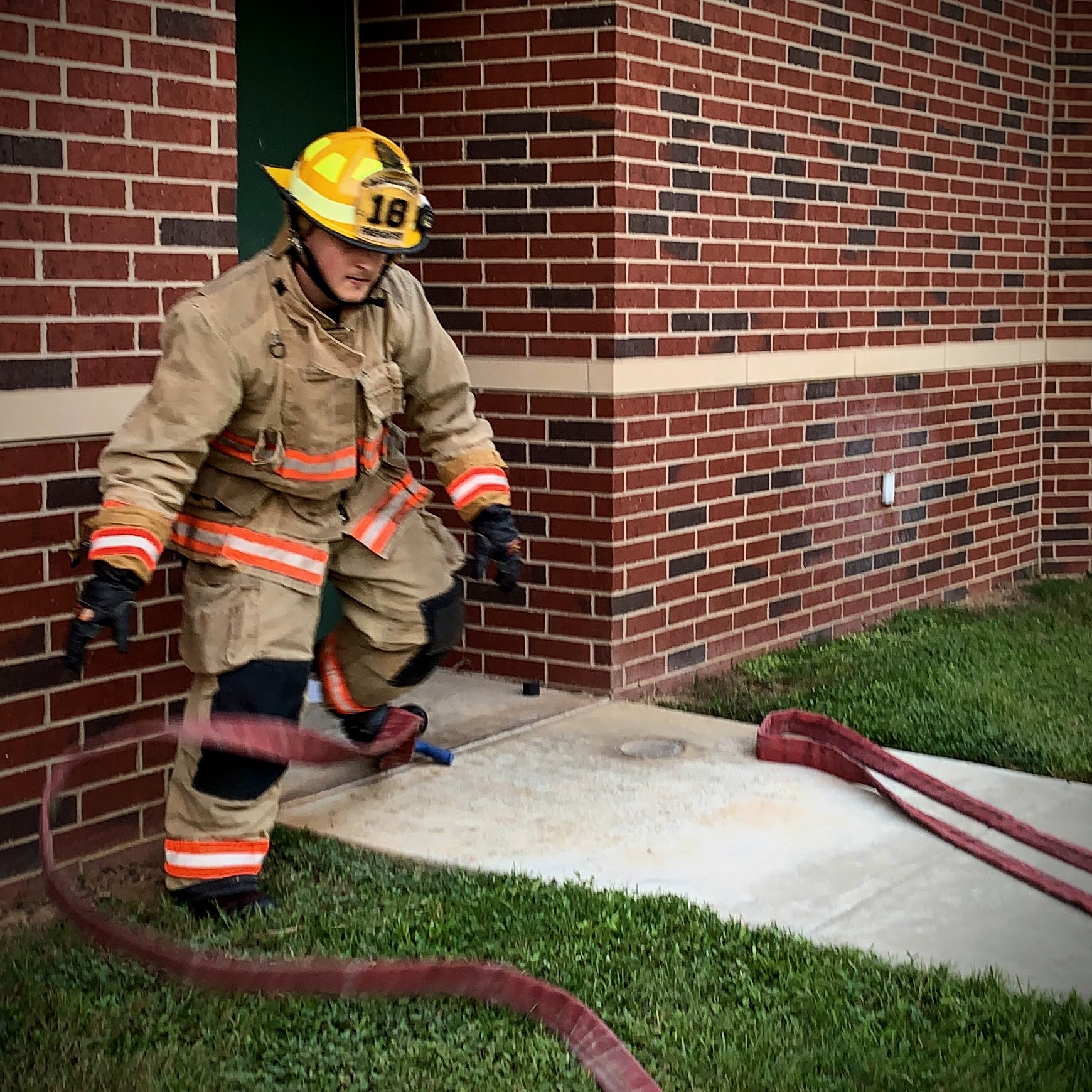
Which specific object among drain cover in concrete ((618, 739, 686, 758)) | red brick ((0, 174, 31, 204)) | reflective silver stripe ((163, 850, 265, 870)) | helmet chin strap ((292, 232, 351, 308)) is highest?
red brick ((0, 174, 31, 204))

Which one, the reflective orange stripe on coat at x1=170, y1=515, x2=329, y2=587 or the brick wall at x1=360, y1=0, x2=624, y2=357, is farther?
the brick wall at x1=360, y1=0, x2=624, y2=357

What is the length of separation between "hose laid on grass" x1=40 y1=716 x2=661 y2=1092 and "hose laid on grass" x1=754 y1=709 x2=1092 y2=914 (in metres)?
1.68

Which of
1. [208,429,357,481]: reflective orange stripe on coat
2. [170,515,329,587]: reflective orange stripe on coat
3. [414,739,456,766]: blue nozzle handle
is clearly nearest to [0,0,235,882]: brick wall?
[170,515,329,587]: reflective orange stripe on coat

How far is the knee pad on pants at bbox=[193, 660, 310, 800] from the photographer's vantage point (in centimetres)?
459

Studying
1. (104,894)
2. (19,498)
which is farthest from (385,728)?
(19,498)

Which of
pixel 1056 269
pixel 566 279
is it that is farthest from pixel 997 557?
pixel 566 279

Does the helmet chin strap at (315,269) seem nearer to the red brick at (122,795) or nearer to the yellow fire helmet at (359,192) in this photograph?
the yellow fire helmet at (359,192)

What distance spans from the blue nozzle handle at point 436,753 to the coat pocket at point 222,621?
1.47m

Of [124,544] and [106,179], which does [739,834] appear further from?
[106,179]

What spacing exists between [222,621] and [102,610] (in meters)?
0.59

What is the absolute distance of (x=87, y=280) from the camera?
493 centimetres

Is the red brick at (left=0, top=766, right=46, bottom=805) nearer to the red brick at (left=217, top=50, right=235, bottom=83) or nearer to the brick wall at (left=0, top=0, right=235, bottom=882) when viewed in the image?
the brick wall at (left=0, top=0, right=235, bottom=882)

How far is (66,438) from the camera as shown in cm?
489

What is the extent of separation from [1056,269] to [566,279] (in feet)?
16.6
